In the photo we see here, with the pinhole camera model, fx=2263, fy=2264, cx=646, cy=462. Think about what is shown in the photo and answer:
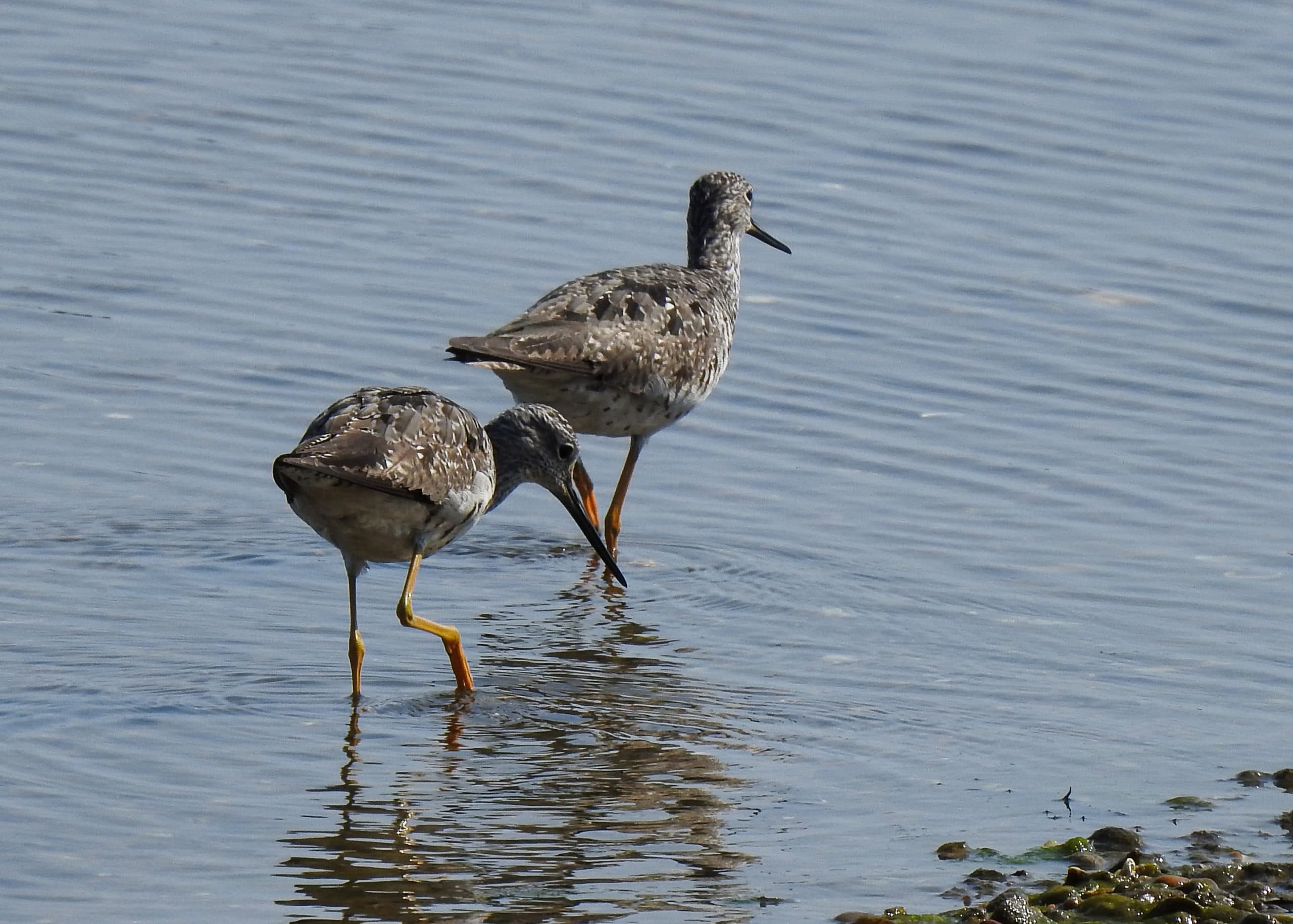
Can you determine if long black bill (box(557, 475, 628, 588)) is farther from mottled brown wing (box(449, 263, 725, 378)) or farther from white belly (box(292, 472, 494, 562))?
white belly (box(292, 472, 494, 562))

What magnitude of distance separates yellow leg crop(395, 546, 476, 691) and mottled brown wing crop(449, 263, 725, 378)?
48.2 inches

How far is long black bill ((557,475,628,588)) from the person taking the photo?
9367 millimetres

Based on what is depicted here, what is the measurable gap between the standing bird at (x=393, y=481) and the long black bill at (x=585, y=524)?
0.58 metres

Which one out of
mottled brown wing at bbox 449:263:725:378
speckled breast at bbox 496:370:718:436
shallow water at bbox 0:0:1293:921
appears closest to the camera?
shallow water at bbox 0:0:1293:921

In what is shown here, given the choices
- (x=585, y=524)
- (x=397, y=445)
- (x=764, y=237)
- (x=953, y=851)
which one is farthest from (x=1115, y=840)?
(x=764, y=237)

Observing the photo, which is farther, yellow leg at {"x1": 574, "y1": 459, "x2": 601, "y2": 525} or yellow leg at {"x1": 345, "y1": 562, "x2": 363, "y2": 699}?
yellow leg at {"x1": 574, "y1": 459, "x2": 601, "y2": 525}

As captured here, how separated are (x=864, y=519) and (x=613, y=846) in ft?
12.0

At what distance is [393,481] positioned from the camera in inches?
307

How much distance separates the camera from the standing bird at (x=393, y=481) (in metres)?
7.72

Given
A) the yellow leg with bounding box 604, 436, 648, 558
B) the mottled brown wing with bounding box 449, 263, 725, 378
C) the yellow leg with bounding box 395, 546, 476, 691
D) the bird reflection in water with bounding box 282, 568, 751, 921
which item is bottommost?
the bird reflection in water with bounding box 282, 568, 751, 921

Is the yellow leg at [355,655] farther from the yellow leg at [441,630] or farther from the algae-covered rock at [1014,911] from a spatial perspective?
the algae-covered rock at [1014,911]

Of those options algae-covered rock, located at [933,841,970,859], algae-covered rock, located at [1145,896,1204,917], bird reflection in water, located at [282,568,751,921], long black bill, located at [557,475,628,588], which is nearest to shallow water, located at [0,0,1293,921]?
bird reflection in water, located at [282,568,751,921]

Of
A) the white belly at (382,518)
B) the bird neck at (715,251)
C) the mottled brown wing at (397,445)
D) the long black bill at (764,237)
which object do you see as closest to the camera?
the mottled brown wing at (397,445)

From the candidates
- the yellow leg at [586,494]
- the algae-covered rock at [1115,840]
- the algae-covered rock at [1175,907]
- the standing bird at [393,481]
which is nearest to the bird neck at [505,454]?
the standing bird at [393,481]
